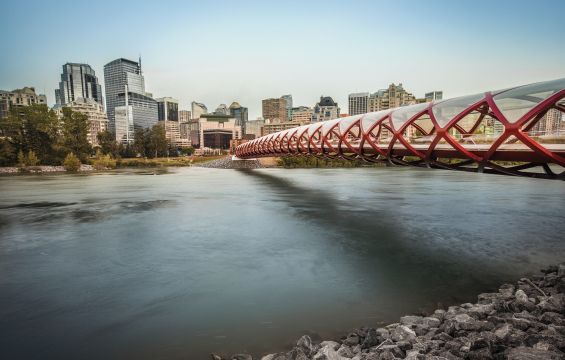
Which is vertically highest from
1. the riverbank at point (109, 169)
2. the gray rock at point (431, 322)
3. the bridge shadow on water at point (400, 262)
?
the riverbank at point (109, 169)

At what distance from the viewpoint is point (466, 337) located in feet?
16.6

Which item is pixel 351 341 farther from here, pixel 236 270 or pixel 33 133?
pixel 33 133

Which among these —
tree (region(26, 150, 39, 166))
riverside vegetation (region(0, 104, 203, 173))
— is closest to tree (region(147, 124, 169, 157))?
riverside vegetation (region(0, 104, 203, 173))

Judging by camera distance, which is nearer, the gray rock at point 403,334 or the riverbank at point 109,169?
the gray rock at point 403,334

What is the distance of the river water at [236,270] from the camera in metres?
6.22

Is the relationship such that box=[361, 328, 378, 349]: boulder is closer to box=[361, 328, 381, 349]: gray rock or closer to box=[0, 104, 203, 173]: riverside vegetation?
box=[361, 328, 381, 349]: gray rock

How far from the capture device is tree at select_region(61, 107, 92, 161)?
66.7 metres

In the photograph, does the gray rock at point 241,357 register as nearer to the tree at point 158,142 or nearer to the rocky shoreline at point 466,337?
the rocky shoreline at point 466,337

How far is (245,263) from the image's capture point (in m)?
10.3

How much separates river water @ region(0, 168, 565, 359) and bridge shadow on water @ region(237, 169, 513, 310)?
2.2 inches

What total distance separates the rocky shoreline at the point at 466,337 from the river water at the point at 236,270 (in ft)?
2.07

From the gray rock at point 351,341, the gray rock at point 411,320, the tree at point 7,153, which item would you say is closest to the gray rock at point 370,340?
the gray rock at point 351,341

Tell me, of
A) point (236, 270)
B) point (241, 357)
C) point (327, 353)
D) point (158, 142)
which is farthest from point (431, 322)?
point (158, 142)

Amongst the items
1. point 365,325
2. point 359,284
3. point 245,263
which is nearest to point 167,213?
point 245,263
